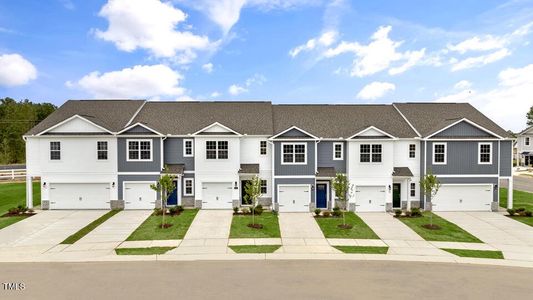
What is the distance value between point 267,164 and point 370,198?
8420 mm

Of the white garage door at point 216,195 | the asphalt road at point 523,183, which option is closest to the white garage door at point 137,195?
the white garage door at point 216,195

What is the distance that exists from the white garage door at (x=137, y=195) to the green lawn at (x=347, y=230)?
12.9m

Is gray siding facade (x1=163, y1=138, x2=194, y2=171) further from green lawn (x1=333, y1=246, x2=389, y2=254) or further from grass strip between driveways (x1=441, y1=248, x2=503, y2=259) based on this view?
grass strip between driveways (x1=441, y1=248, x2=503, y2=259)

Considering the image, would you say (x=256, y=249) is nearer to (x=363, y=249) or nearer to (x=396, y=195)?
(x=363, y=249)

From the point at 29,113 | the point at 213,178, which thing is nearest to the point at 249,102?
the point at 213,178

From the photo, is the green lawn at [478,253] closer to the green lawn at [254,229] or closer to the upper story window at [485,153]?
the green lawn at [254,229]

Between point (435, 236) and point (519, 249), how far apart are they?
147 inches

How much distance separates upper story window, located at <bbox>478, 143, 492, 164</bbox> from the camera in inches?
960

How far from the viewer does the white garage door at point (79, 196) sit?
24172 millimetres

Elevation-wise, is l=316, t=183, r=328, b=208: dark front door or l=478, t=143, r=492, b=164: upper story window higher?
l=478, t=143, r=492, b=164: upper story window


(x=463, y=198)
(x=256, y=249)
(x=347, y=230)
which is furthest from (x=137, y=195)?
(x=463, y=198)

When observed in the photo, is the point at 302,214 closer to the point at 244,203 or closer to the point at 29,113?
the point at 244,203

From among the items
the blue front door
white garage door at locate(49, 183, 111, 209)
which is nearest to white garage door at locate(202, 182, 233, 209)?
the blue front door

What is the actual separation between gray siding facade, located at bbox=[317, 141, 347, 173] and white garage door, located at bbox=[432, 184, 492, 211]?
762cm
